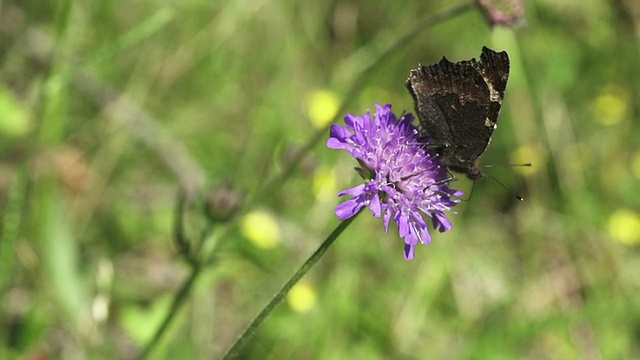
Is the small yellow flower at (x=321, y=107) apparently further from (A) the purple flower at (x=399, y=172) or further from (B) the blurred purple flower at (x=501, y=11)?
(A) the purple flower at (x=399, y=172)

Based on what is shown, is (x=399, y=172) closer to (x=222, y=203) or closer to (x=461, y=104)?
(x=461, y=104)

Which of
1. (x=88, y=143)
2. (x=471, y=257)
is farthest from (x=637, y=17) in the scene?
(x=88, y=143)

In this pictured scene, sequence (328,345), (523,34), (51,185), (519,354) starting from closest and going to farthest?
(51,185)
(328,345)
(519,354)
(523,34)

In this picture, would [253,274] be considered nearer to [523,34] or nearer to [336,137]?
[336,137]

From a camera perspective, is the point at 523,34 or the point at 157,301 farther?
the point at 523,34

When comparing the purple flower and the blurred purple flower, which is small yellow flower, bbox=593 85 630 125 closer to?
the blurred purple flower

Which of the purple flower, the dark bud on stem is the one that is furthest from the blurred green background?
the purple flower
